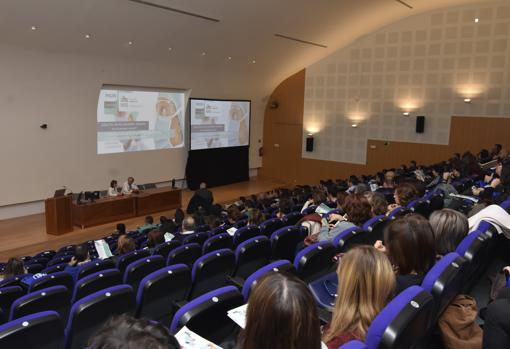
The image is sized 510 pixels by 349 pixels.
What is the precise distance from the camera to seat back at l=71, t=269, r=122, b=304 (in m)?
3.53

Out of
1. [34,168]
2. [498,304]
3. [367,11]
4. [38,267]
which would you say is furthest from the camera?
[367,11]

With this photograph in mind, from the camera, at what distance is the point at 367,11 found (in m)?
13.8

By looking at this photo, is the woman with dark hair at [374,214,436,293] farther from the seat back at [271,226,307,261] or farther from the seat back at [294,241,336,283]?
the seat back at [271,226,307,261]

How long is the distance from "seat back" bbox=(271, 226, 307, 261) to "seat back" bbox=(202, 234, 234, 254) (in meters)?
0.79

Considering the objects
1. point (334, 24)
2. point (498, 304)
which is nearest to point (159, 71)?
point (334, 24)

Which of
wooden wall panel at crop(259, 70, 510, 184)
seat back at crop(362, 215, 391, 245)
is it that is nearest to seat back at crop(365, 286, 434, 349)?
seat back at crop(362, 215, 391, 245)

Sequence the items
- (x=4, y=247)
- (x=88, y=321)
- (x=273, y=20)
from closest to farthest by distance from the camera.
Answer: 1. (x=88, y=321)
2. (x=4, y=247)
3. (x=273, y=20)

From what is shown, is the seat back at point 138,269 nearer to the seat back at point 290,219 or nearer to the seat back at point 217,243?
the seat back at point 217,243

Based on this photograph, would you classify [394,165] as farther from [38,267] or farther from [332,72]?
[38,267]

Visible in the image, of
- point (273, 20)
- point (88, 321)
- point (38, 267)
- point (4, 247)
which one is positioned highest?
point (273, 20)

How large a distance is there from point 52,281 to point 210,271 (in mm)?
1692

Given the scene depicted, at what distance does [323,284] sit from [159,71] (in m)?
11.9

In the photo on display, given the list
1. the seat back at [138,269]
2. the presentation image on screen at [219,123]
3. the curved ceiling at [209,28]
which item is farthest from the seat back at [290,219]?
the presentation image on screen at [219,123]

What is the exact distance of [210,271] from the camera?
368 centimetres
